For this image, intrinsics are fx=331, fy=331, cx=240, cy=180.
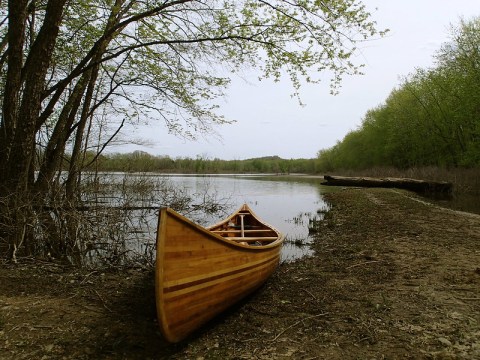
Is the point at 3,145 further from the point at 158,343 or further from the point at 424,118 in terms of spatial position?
the point at 424,118

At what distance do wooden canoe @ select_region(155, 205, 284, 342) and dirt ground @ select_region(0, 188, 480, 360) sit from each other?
10.4 inches

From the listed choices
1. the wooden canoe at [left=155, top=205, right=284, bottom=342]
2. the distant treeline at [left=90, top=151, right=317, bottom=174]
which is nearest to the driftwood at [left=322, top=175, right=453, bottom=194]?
the distant treeline at [left=90, top=151, right=317, bottom=174]

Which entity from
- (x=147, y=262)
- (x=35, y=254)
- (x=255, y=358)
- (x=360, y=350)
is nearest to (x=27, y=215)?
(x=35, y=254)

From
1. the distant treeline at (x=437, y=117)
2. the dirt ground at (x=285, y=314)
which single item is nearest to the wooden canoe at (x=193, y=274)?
the dirt ground at (x=285, y=314)

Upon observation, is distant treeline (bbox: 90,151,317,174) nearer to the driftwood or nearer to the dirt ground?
the dirt ground

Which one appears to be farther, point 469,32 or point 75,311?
point 469,32

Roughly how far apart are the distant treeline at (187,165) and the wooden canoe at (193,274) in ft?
23.9

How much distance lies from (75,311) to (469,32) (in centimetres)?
2924

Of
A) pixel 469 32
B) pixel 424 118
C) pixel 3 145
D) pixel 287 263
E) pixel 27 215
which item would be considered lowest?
pixel 287 263

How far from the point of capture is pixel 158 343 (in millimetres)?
3510

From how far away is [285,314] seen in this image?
4066 mm

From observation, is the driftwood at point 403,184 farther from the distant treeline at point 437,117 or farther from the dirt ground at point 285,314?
the dirt ground at point 285,314

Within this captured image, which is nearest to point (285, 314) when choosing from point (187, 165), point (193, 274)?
point (193, 274)

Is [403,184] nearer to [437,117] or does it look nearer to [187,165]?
[437,117]
